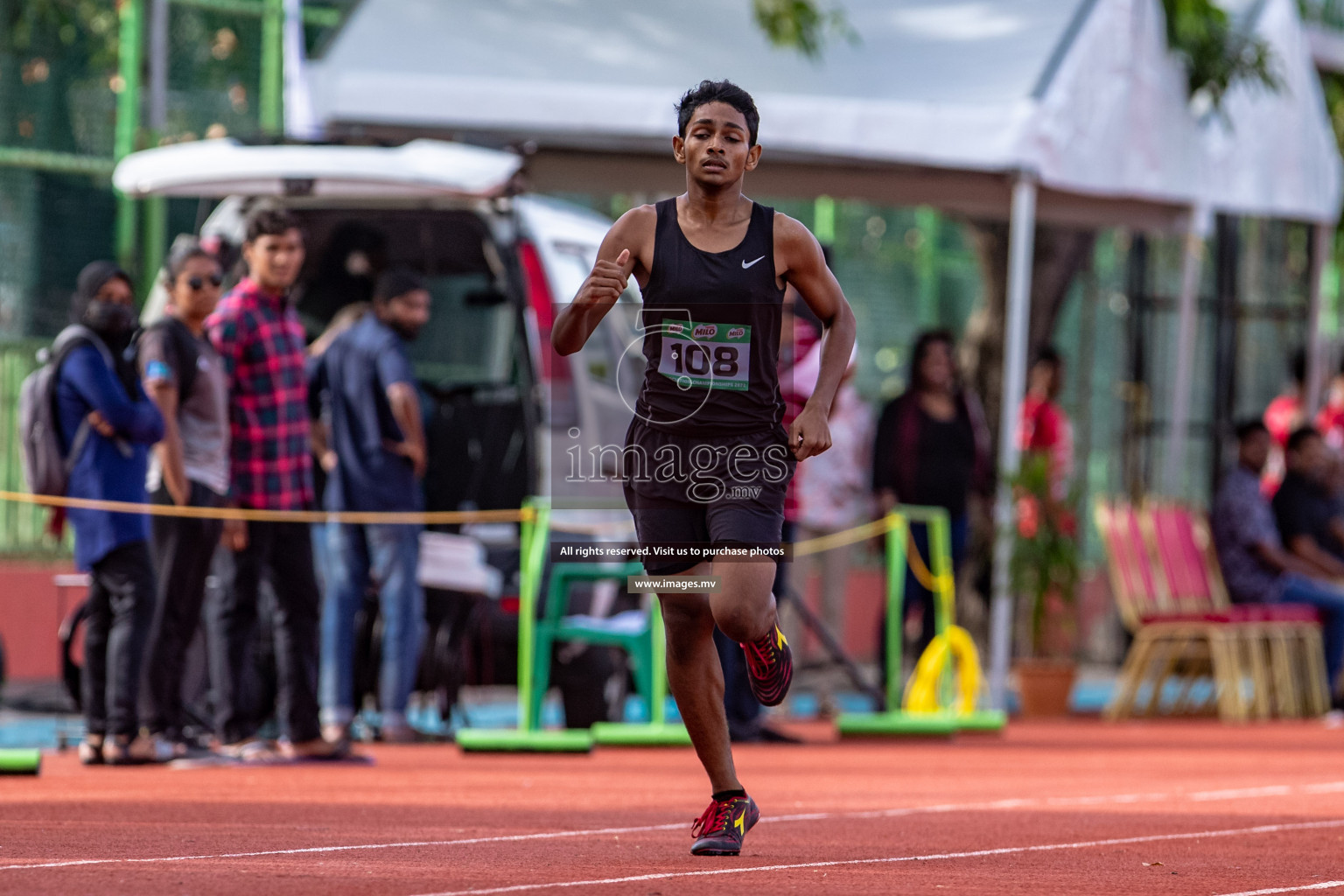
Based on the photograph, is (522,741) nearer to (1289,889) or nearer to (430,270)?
(430,270)

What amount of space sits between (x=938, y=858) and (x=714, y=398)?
1.39 m

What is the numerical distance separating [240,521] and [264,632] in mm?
1228

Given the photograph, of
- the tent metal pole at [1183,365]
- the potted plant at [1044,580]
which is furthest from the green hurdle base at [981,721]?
the tent metal pole at [1183,365]

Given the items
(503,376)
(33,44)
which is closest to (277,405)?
(503,376)

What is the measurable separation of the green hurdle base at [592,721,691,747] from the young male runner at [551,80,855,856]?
469cm

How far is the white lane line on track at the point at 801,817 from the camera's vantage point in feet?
Answer: 18.6

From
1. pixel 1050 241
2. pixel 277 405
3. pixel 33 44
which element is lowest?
pixel 277 405

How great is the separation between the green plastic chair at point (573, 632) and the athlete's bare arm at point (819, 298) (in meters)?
4.65

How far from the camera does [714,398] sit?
5793 mm

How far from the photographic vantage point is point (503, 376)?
1208cm

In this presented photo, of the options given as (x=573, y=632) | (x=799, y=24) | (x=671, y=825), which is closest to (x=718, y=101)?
(x=671, y=825)

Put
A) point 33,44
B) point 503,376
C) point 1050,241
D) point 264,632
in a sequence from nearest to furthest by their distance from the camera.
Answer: point 264,632 < point 503,376 < point 33,44 < point 1050,241

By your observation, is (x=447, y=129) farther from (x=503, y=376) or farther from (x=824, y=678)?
(x=824, y=678)

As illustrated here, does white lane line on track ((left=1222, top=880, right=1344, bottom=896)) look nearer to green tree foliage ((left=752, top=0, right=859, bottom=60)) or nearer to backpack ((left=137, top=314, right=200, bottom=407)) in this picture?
backpack ((left=137, top=314, right=200, bottom=407))
